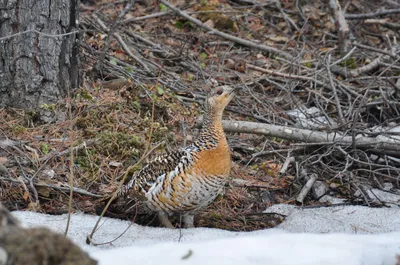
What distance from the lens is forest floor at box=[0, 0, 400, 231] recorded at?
513 cm

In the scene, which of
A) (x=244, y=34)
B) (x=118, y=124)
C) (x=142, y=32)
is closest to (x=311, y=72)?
(x=244, y=34)

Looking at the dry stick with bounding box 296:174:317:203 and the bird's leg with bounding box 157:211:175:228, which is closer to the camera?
the bird's leg with bounding box 157:211:175:228

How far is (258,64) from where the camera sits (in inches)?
Result: 317

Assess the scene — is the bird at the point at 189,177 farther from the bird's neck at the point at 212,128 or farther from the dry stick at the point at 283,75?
the dry stick at the point at 283,75

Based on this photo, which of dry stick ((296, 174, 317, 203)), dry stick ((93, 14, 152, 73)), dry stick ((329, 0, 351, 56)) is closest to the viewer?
dry stick ((296, 174, 317, 203))

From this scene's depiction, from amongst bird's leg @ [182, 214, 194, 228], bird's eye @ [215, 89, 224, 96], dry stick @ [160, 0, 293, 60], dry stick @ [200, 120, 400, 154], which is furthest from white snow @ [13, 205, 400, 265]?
dry stick @ [160, 0, 293, 60]

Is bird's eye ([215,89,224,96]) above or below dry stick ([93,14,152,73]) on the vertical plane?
above

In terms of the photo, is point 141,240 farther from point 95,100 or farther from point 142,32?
point 142,32

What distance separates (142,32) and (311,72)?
2178 mm

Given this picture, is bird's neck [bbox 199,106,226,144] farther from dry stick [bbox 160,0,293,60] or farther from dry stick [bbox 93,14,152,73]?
dry stick [bbox 160,0,293,60]

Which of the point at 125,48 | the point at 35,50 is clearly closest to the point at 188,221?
the point at 35,50

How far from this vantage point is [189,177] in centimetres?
446

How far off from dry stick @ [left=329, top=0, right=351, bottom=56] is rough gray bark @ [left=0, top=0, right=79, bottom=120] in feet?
11.8

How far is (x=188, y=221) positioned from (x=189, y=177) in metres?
0.47
